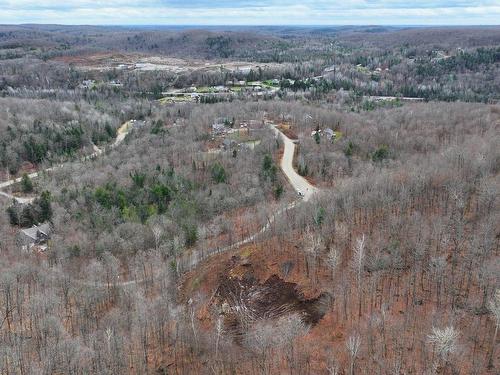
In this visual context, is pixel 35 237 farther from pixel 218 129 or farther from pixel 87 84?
pixel 87 84

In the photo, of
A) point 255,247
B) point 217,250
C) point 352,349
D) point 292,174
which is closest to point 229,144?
point 292,174

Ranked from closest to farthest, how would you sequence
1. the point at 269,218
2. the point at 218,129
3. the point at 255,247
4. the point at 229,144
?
the point at 255,247
the point at 269,218
the point at 229,144
the point at 218,129

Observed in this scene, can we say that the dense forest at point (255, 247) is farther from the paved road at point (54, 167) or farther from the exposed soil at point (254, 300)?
the paved road at point (54, 167)

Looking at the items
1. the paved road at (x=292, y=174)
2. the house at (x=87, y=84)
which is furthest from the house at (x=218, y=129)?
the house at (x=87, y=84)

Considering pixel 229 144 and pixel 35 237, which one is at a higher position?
pixel 229 144

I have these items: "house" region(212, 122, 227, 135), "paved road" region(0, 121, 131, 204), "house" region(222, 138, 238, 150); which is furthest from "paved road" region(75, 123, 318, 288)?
"paved road" region(0, 121, 131, 204)

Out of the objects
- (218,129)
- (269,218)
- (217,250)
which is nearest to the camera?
(217,250)

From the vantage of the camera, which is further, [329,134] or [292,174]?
[329,134]
